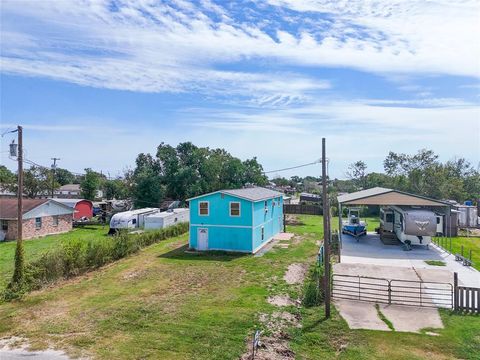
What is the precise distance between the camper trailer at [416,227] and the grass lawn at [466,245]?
6.52 feet

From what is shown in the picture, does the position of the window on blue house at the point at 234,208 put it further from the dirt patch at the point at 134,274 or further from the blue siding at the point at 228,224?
the dirt patch at the point at 134,274

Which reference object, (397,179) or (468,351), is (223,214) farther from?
(397,179)

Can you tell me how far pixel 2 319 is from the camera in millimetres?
12898

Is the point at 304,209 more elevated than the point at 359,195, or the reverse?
the point at 359,195

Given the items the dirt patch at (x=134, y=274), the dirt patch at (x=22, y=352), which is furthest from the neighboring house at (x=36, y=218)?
the dirt patch at (x=22, y=352)

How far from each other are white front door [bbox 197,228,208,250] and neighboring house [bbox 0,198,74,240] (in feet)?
52.2

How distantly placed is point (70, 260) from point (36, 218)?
52.4 feet

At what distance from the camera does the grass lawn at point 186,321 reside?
400 inches

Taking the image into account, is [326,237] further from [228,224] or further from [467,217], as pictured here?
[467,217]

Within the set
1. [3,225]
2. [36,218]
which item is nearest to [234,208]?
[36,218]

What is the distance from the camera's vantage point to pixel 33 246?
26859 millimetres

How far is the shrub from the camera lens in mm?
16219

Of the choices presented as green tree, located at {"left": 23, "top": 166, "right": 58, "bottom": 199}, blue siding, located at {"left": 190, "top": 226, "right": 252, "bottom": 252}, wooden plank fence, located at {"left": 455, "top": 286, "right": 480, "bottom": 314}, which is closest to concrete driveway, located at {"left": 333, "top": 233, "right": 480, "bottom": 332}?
wooden plank fence, located at {"left": 455, "top": 286, "right": 480, "bottom": 314}

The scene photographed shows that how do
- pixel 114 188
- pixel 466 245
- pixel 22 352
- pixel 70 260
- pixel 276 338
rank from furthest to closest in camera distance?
pixel 114 188 < pixel 466 245 < pixel 70 260 < pixel 276 338 < pixel 22 352
